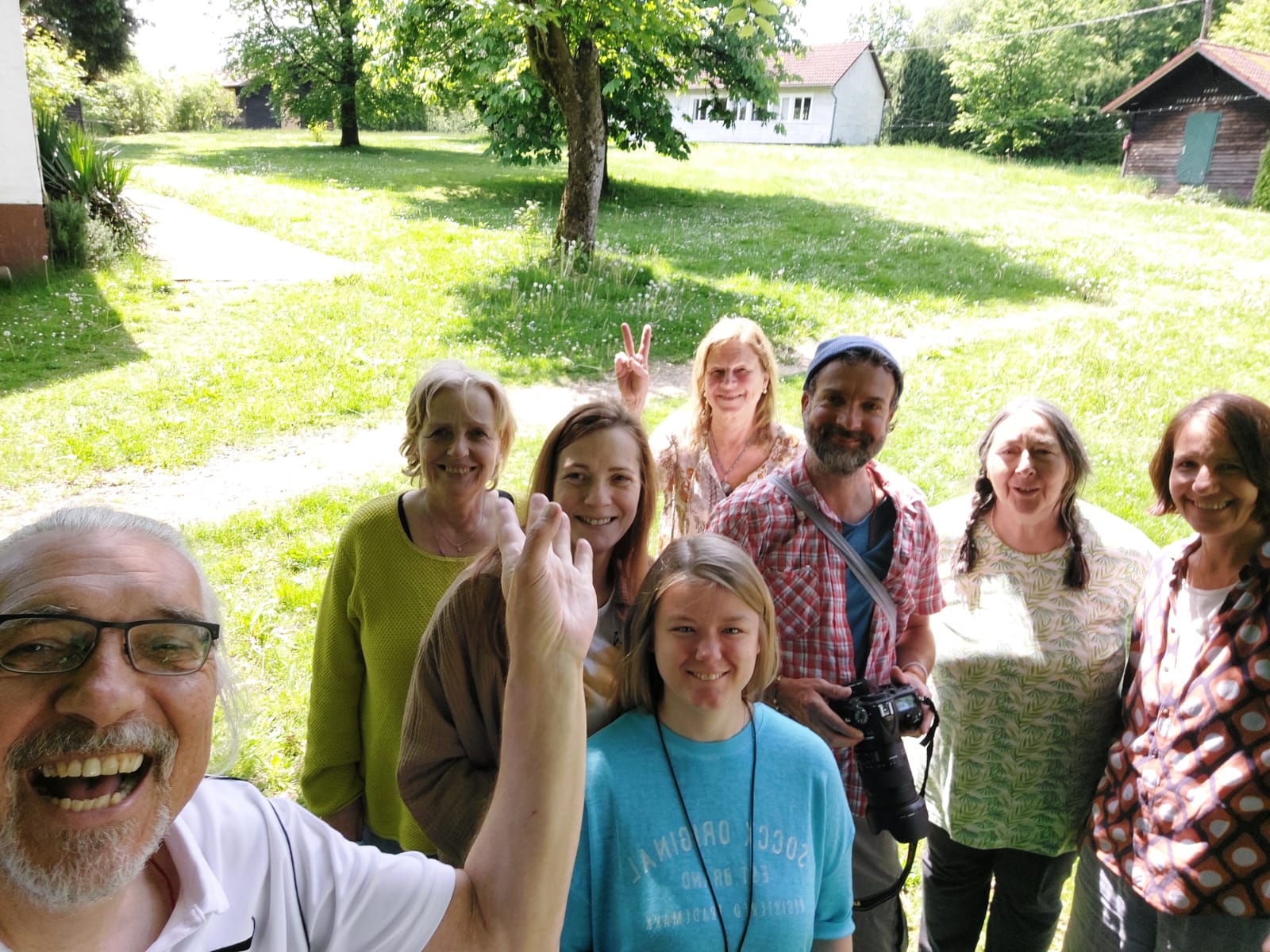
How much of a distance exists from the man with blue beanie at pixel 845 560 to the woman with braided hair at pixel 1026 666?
0.22 m

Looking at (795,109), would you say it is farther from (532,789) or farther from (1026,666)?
(532,789)

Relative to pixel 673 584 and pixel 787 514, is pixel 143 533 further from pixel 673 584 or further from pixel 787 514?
pixel 787 514

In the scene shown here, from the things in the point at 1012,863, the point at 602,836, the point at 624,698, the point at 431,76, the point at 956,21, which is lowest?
the point at 1012,863

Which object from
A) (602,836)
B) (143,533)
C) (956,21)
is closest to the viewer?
(143,533)

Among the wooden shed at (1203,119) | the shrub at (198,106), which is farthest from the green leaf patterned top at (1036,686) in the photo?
the shrub at (198,106)

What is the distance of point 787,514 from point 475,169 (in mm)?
21956

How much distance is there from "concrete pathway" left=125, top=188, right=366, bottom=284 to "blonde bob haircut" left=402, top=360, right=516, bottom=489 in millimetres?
8718

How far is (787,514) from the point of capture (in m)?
2.41

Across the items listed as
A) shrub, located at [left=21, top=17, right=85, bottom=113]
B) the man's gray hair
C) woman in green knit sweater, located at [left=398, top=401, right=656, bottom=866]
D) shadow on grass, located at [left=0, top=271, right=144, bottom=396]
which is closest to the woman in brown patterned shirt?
woman in green knit sweater, located at [left=398, top=401, right=656, bottom=866]

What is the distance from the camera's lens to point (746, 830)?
182 cm

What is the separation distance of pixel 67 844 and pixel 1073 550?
2.49 m

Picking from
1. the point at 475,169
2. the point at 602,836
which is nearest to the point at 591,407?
the point at 602,836

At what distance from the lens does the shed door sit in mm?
23781

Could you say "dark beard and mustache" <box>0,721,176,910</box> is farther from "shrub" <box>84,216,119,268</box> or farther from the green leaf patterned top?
"shrub" <box>84,216,119,268</box>
